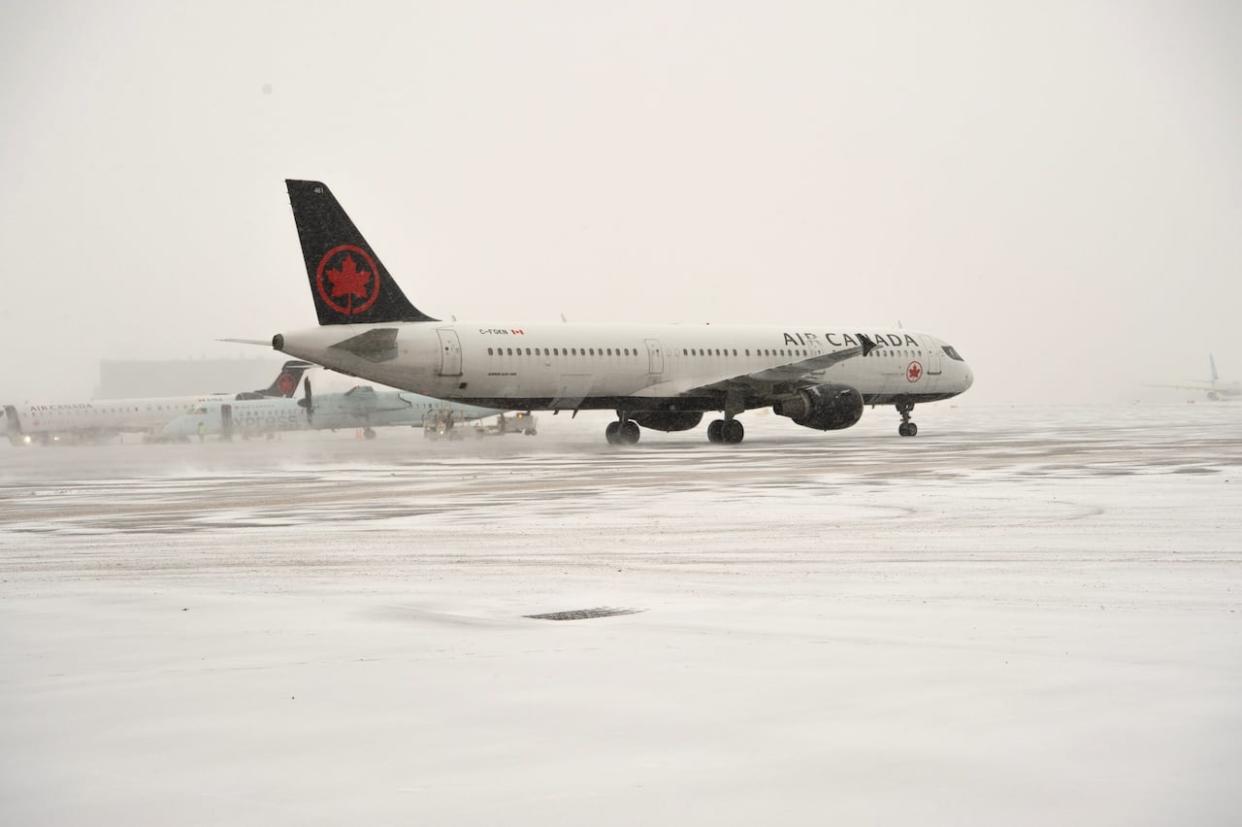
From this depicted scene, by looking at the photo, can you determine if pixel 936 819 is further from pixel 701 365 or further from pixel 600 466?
pixel 701 365

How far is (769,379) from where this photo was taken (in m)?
46.5

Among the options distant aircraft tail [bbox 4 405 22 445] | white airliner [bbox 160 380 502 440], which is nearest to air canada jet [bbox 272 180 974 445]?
white airliner [bbox 160 380 502 440]

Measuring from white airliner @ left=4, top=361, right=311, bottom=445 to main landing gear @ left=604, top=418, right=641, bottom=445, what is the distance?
42.8 metres

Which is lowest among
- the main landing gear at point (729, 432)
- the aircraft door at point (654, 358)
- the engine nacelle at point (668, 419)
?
the main landing gear at point (729, 432)

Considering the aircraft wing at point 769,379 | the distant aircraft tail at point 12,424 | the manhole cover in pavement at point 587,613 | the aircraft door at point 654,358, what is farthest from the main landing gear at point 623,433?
the distant aircraft tail at point 12,424

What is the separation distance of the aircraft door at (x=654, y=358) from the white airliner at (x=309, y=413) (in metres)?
30.4

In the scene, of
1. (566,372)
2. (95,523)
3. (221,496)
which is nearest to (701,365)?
(566,372)

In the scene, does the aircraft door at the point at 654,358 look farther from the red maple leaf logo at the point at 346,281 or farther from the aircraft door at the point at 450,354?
the red maple leaf logo at the point at 346,281

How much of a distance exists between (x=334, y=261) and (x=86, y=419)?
4962 centimetres

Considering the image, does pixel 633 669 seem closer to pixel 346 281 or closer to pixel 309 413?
pixel 346 281

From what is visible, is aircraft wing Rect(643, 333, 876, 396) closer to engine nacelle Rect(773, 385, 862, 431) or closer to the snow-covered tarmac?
engine nacelle Rect(773, 385, 862, 431)

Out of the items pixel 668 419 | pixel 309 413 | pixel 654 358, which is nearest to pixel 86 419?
pixel 309 413

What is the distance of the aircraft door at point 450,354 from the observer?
135ft

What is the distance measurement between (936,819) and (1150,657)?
142 inches
